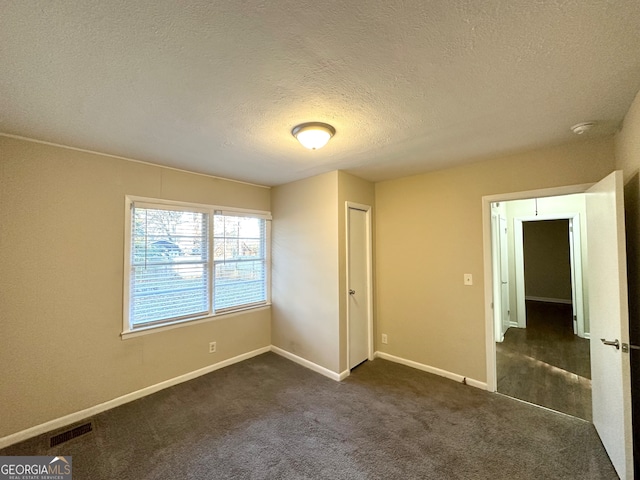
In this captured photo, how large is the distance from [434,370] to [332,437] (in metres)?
1.63

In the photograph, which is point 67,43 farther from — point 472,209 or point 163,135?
point 472,209

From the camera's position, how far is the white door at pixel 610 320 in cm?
160

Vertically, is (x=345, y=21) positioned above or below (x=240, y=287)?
above

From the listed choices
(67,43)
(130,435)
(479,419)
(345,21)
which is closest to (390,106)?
(345,21)

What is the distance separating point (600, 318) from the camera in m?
1.95

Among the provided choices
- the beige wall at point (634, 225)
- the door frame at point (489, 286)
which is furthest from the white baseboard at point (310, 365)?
the beige wall at point (634, 225)

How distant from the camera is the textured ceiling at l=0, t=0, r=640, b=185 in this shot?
3.46 feet

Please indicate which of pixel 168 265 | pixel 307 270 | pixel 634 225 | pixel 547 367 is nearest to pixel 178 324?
pixel 168 265

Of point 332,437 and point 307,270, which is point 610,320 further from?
point 307,270

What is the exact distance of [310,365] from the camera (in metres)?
3.37

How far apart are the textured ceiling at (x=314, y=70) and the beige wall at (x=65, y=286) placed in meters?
0.37

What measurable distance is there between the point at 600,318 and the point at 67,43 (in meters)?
3.61

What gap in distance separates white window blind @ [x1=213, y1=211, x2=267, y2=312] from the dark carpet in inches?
44.1

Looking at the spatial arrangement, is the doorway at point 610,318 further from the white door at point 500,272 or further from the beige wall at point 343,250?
the beige wall at point 343,250
